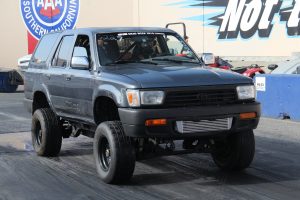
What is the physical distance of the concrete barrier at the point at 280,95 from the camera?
1242cm

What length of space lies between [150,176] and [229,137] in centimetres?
112

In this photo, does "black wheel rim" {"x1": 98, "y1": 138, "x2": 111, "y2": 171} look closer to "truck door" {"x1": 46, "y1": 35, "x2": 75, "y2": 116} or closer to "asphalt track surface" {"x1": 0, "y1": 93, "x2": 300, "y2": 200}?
"asphalt track surface" {"x1": 0, "y1": 93, "x2": 300, "y2": 200}

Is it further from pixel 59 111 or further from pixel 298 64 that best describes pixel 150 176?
pixel 298 64

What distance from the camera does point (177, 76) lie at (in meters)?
6.36

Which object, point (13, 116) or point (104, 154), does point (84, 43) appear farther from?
point (13, 116)

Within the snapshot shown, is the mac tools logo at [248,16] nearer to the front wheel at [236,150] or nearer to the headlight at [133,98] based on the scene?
the front wheel at [236,150]

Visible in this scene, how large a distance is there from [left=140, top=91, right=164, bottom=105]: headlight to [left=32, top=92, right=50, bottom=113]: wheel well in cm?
314

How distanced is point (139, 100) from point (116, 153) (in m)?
0.70

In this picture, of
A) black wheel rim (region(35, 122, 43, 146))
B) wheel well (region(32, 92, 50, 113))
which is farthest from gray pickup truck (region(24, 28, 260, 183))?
wheel well (region(32, 92, 50, 113))

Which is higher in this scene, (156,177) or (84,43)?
(84,43)

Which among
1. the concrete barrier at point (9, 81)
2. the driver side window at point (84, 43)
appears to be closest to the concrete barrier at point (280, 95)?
the driver side window at point (84, 43)

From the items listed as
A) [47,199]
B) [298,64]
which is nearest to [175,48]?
[47,199]

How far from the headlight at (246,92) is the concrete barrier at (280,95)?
19.8ft

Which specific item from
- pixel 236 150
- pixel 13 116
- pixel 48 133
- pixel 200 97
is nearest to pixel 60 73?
pixel 48 133
